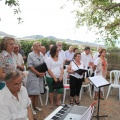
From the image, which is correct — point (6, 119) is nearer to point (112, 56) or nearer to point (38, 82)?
point (38, 82)

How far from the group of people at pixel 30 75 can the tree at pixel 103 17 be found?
402 cm

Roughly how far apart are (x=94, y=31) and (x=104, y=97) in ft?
18.5

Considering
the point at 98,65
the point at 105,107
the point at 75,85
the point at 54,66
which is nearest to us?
the point at 54,66

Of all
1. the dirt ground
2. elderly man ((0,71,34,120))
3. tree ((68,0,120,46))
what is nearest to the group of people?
elderly man ((0,71,34,120))

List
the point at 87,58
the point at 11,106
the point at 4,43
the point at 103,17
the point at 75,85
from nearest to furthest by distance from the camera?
the point at 11,106, the point at 4,43, the point at 75,85, the point at 87,58, the point at 103,17

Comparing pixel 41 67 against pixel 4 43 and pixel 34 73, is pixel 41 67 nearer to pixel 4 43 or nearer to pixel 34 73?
pixel 34 73

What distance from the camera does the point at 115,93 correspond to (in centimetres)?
768

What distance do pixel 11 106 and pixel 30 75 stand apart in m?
2.72

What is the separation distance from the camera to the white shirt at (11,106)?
2.20m

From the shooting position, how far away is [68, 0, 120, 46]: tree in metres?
10.3

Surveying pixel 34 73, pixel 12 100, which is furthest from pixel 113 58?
pixel 12 100

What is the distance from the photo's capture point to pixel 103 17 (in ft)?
35.9

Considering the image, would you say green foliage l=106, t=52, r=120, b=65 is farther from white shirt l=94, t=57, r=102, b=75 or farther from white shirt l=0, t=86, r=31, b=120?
white shirt l=0, t=86, r=31, b=120

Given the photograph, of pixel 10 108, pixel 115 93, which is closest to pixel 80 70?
pixel 115 93
